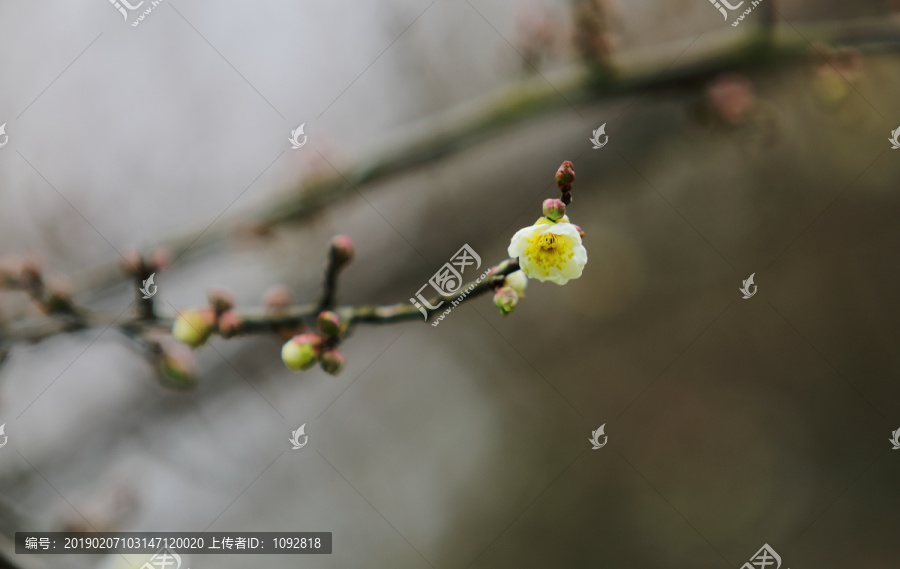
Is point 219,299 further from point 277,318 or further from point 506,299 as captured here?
point 506,299

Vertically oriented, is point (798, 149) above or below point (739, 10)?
above

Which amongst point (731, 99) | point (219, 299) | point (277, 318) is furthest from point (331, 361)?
point (731, 99)

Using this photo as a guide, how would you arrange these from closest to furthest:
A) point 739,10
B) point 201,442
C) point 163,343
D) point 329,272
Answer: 1. point 329,272
2. point 163,343
3. point 739,10
4. point 201,442

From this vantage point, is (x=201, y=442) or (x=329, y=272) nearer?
(x=329, y=272)

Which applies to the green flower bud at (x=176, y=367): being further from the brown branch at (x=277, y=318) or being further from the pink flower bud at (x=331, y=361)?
the pink flower bud at (x=331, y=361)

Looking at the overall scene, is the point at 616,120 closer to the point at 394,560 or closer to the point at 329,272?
the point at 329,272

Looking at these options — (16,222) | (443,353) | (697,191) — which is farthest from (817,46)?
(16,222)

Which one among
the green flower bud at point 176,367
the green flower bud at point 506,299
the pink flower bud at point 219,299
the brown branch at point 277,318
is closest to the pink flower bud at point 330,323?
the brown branch at point 277,318

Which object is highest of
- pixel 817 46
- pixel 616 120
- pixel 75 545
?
Answer: pixel 616 120
